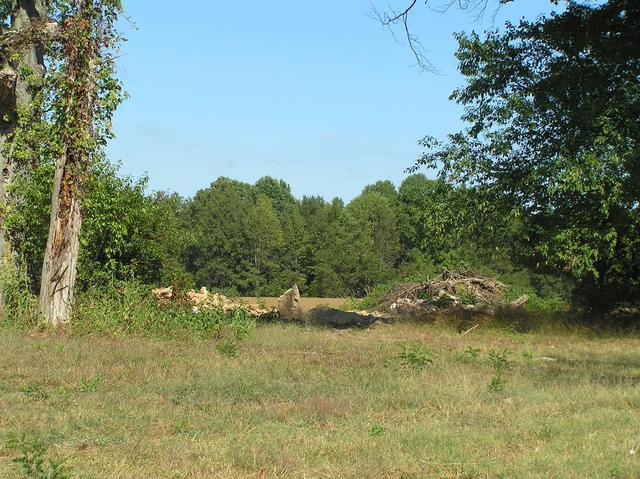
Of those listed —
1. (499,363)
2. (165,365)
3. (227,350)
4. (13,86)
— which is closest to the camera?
(165,365)

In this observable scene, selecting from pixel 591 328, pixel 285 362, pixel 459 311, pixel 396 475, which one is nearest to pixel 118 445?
pixel 396 475

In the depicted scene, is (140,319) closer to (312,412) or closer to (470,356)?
(470,356)

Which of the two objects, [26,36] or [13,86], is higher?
[26,36]

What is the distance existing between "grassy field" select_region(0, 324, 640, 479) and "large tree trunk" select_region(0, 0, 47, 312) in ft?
19.5

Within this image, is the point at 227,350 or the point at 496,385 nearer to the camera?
the point at 496,385

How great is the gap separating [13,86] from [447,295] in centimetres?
1705

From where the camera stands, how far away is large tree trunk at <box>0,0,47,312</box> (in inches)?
693

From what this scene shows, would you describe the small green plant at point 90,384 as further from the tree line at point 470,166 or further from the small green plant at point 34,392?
the tree line at point 470,166

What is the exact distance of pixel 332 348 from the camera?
45.0 feet

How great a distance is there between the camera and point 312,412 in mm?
7660

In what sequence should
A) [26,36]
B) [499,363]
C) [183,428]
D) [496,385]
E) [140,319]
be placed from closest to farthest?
[183,428] < [496,385] < [499,363] < [140,319] < [26,36]

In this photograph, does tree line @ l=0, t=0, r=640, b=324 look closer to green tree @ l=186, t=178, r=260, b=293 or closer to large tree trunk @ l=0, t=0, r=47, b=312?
large tree trunk @ l=0, t=0, r=47, b=312

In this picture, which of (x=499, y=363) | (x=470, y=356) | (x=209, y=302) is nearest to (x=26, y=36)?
(x=209, y=302)

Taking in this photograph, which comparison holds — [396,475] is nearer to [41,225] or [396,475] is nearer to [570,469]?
[570,469]
